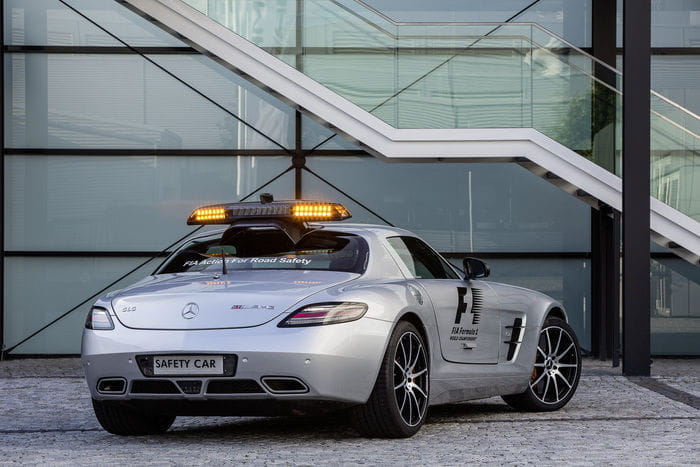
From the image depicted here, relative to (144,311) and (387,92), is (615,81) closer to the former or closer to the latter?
(387,92)

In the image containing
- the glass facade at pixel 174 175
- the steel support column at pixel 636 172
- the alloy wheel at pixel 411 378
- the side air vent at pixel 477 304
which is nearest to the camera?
the alloy wheel at pixel 411 378

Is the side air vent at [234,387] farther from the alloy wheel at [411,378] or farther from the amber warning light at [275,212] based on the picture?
the amber warning light at [275,212]

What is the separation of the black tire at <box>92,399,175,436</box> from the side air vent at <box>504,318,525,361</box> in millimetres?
2628

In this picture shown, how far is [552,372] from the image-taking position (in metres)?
9.85


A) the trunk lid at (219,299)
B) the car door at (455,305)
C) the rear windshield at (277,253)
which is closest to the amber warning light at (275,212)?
the rear windshield at (277,253)

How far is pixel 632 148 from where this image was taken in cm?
1355

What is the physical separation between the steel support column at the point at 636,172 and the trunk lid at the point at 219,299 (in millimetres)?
6413

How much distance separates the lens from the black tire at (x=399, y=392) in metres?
7.41

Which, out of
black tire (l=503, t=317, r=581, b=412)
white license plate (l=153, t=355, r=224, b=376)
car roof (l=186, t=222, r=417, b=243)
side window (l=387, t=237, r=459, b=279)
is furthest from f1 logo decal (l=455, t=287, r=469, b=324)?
white license plate (l=153, t=355, r=224, b=376)

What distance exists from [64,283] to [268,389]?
38.2 ft

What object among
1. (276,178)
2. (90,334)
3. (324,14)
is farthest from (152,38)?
(90,334)

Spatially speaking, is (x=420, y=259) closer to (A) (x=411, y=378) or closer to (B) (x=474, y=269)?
(B) (x=474, y=269)

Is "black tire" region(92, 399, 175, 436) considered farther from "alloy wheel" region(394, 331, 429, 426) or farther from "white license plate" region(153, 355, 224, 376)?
"alloy wheel" region(394, 331, 429, 426)

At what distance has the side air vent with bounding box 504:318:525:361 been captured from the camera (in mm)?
9352
